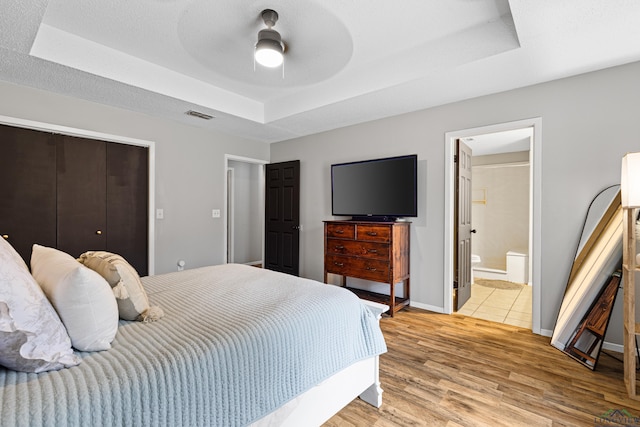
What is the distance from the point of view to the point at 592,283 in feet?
7.55

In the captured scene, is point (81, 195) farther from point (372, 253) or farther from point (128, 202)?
point (372, 253)

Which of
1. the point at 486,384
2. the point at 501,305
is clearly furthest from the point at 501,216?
the point at 486,384

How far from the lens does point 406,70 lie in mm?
2686

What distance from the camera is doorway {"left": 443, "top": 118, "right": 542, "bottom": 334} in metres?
2.76

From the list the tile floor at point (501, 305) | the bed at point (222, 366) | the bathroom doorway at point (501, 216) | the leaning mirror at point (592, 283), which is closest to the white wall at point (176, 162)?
the bed at point (222, 366)

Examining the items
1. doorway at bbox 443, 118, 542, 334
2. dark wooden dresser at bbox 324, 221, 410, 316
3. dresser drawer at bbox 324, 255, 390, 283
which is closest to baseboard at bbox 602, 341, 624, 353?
doorway at bbox 443, 118, 542, 334

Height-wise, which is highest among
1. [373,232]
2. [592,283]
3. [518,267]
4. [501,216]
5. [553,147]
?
[553,147]

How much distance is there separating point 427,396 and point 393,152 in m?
2.64

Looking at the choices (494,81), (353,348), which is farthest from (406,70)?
(353,348)

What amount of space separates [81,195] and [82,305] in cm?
277

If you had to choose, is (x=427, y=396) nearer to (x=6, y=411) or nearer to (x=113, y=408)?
(x=113, y=408)

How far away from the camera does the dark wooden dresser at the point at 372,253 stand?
128 inches

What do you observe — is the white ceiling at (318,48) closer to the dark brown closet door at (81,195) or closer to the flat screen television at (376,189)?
the dark brown closet door at (81,195)

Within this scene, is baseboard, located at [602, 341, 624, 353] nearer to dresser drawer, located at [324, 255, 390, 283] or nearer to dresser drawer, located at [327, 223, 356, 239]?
dresser drawer, located at [324, 255, 390, 283]
